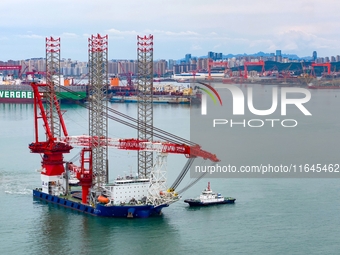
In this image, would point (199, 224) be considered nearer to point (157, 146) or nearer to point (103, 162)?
point (157, 146)

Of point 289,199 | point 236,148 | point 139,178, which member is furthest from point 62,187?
point 236,148

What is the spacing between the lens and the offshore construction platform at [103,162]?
56.5 feet

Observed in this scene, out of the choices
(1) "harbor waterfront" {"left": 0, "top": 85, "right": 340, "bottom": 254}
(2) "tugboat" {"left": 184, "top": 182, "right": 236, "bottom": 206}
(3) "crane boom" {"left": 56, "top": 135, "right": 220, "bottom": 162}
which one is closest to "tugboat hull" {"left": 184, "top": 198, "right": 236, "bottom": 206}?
(2) "tugboat" {"left": 184, "top": 182, "right": 236, "bottom": 206}

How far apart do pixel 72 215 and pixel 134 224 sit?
1.96 m

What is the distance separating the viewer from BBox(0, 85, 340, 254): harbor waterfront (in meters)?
14.8

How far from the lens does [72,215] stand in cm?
1773

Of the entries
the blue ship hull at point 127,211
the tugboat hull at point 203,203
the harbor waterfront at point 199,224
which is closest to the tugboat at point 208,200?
the tugboat hull at point 203,203

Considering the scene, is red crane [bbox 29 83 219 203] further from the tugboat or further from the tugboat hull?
the tugboat hull

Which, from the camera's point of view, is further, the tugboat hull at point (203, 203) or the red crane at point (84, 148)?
the tugboat hull at point (203, 203)

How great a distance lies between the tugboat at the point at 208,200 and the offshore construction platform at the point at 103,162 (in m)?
0.74

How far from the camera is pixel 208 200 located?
18188 millimetres

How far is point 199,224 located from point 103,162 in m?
3.87

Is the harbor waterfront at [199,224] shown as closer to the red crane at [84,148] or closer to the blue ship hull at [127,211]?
the blue ship hull at [127,211]

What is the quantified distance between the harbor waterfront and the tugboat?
0.17m
